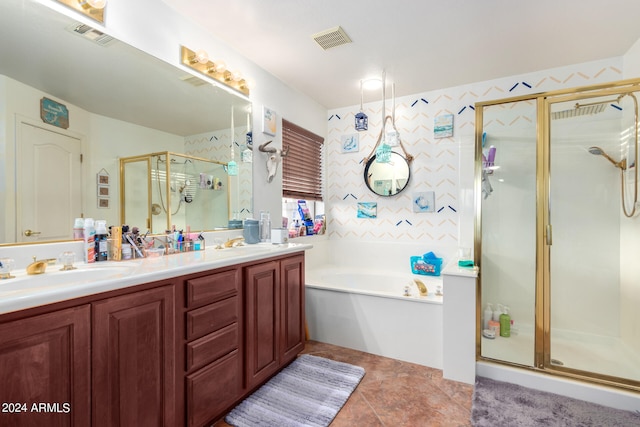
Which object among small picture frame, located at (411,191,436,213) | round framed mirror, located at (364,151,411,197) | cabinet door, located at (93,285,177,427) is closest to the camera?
cabinet door, located at (93,285,177,427)

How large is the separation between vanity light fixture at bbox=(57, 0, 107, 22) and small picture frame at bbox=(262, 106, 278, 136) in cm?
128

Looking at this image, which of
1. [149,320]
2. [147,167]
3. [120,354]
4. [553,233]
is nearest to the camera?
[120,354]

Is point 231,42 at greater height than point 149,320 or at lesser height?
greater

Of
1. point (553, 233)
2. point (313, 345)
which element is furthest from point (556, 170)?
point (313, 345)

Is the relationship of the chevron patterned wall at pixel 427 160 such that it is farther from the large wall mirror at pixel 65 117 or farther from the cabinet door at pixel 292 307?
the large wall mirror at pixel 65 117

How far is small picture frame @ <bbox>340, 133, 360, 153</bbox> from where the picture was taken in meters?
3.53

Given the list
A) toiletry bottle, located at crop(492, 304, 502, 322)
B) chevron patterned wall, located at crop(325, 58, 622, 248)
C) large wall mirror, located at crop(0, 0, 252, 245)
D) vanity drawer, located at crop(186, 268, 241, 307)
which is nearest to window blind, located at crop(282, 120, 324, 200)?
chevron patterned wall, located at crop(325, 58, 622, 248)

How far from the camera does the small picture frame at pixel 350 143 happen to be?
3.53 meters

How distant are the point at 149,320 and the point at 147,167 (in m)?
0.94

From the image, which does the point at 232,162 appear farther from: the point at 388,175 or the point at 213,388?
the point at 388,175

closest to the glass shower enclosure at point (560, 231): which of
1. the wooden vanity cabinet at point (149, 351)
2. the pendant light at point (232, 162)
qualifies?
the wooden vanity cabinet at point (149, 351)

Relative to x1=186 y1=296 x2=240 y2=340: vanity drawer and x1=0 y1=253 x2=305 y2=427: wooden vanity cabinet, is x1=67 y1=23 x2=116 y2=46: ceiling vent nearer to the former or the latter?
x1=0 y1=253 x2=305 y2=427: wooden vanity cabinet

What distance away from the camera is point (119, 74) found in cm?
161

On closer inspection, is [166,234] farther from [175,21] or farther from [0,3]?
[175,21]
